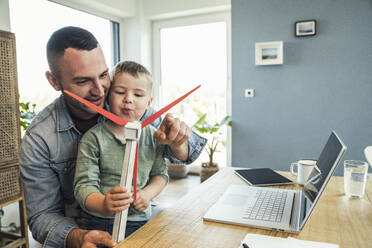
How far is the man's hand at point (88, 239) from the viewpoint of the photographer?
854mm

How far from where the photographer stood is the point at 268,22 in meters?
3.23

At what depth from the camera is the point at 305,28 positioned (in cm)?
307

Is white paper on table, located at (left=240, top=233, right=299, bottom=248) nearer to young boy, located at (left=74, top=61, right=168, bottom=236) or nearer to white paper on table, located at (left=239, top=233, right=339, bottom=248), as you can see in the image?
white paper on table, located at (left=239, top=233, right=339, bottom=248)

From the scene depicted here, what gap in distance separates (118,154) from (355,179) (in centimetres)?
90

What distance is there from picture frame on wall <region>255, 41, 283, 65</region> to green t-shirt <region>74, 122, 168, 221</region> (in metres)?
2.40

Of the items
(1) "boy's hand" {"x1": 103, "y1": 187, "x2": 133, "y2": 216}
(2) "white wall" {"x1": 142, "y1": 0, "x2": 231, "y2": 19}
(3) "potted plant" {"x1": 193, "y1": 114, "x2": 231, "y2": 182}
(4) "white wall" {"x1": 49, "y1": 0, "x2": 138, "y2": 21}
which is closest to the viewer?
(1) "boy's hand" {"x1": 103, "y1": 187, "x2": 133, "y2": 216}

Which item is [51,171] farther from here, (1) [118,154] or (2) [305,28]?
(2) [305,28]

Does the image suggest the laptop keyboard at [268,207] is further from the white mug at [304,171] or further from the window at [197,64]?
the window at [197,64]

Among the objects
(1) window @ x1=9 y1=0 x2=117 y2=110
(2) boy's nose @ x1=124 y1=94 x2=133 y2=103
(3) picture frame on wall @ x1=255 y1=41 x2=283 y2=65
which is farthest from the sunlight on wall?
(2) boy's nose @ x1=124 y1=94 x2=133 y2=103

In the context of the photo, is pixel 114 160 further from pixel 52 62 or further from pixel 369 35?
pixel 369 35

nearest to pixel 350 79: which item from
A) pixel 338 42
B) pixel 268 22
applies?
pixel 338 42

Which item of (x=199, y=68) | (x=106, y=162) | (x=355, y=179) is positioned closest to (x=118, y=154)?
(x=106, y=162)

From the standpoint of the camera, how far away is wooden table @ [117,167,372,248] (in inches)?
32.2

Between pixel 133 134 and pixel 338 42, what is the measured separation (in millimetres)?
2925
